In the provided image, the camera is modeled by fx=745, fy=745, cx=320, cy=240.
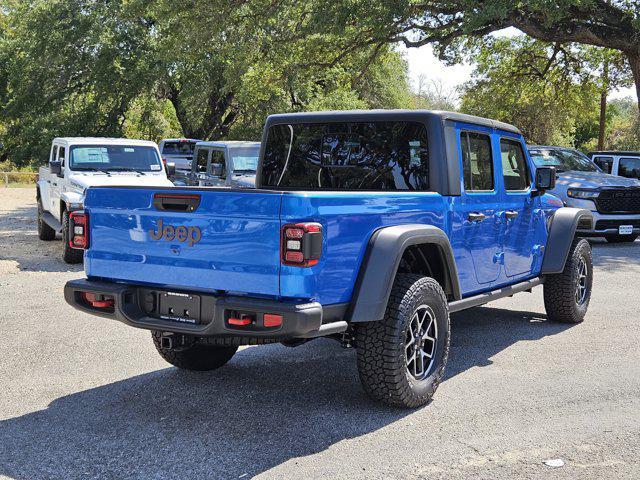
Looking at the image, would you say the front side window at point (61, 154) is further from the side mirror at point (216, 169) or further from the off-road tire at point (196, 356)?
the off-road tire at point (196, 356)

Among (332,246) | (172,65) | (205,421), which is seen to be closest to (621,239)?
(332,246)

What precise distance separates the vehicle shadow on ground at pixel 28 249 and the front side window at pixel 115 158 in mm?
1602

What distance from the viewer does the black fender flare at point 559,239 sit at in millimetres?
6996

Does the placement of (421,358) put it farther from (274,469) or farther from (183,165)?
(183,165)

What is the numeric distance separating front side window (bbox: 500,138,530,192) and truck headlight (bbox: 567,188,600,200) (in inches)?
313

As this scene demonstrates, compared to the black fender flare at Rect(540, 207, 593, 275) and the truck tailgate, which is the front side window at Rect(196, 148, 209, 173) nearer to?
the black fender flare at Rect(540, 207, 593, 275)

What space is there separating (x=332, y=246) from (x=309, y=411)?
48.6 inches

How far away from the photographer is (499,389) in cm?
529

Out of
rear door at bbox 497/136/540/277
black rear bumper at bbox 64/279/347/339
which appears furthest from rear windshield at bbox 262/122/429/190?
black rear bumper at bbox 64/279/347/339

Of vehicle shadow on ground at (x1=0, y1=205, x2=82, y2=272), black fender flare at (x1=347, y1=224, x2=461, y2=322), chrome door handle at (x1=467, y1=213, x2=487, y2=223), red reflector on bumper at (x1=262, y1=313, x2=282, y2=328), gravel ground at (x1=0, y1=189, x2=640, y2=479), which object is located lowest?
gravel ground at (x1=0, y1=189, x2=640, y2=479)

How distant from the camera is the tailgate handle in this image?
4.33 m

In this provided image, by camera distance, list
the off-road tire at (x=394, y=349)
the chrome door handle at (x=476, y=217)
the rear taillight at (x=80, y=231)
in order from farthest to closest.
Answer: the chrome door handle at (x=476, y=217) < the rear taillight at (x=80, y=231) < the off-road tire at (x=394, y=349)

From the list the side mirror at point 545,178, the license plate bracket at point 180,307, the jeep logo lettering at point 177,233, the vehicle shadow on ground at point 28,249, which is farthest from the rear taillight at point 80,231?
the vehicle shadow on ground at point 28,249

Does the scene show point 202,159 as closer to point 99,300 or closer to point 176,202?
point 99,300
